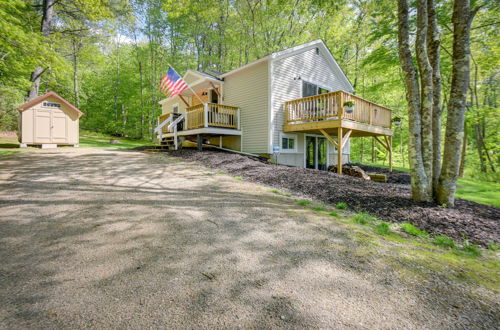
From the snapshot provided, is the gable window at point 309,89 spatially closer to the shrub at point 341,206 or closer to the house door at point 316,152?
the house door at point 316,152

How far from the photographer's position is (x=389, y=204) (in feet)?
15.8

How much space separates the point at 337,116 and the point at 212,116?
566 cm

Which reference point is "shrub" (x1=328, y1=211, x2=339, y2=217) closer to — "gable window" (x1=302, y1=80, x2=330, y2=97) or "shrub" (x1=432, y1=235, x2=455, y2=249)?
"shrub" (x1=432, y1=235, x2=455, y2=249)

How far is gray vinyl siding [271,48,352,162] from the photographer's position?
35.9ft

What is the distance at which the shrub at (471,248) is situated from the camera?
10.2 ft

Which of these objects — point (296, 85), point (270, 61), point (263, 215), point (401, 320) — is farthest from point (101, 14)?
point (401, 320)

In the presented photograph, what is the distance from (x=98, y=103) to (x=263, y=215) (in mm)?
30579

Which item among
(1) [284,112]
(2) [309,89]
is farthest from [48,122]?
(2) [309,89]

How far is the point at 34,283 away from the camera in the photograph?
2053 millimetres

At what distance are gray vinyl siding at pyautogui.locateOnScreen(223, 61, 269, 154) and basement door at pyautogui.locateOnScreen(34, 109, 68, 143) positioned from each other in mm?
9299

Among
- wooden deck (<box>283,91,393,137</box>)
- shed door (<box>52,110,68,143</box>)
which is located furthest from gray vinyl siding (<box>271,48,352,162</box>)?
shed door (<box>52,110,68,143</box>)

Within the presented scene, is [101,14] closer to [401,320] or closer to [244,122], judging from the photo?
[244,122]

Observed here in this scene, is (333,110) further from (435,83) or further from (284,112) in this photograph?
(435,83)

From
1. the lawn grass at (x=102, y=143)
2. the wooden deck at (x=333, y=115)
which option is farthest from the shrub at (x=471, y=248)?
the lawn grass at (x=102, y=143)
